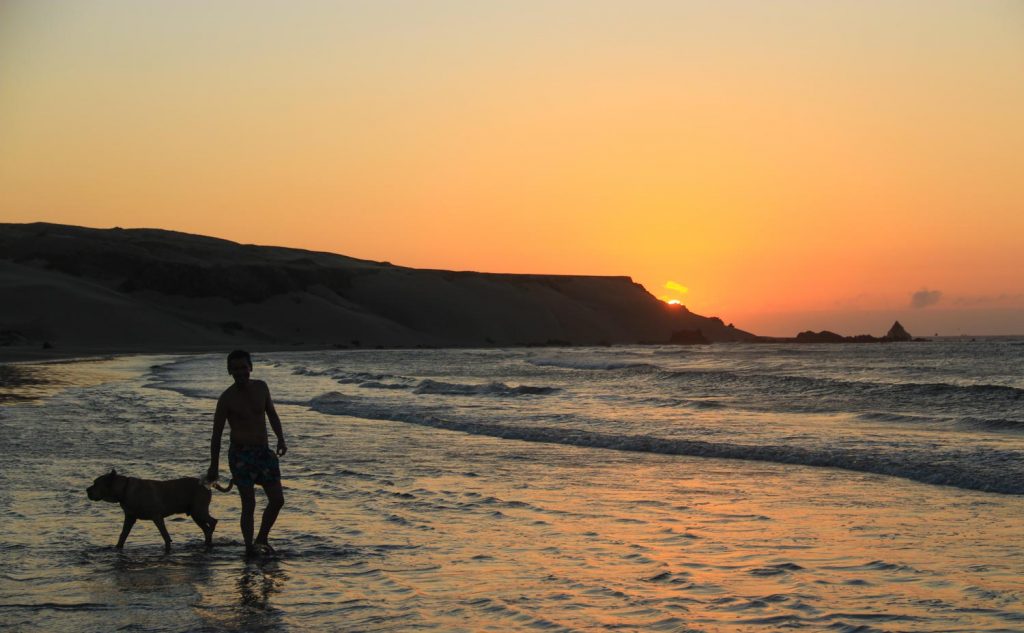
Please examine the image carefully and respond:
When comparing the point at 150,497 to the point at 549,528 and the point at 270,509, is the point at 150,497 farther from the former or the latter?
the point at 549,528

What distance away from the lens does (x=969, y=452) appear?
577 inches

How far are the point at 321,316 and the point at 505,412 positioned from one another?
306 ft

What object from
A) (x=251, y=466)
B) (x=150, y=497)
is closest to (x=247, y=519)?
(x=251, y=466)

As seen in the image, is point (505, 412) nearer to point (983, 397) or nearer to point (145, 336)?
point (983, 397)

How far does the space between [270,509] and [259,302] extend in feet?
356

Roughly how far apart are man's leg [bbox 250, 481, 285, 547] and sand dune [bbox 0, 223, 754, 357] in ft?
178

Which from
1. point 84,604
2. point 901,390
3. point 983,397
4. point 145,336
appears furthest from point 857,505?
point 145,336

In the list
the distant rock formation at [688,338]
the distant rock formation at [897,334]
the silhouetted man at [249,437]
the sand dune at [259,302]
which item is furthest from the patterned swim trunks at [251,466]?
the distant rock formation at [897,334]

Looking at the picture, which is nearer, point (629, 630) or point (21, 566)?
point (629, 630)

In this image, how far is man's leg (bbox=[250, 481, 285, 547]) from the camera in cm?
861

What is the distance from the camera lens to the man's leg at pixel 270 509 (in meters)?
8.61

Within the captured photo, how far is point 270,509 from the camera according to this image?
344 inches

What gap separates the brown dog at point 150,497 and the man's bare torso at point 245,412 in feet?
1.79

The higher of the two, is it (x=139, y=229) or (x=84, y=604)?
(x=139, y=229)
